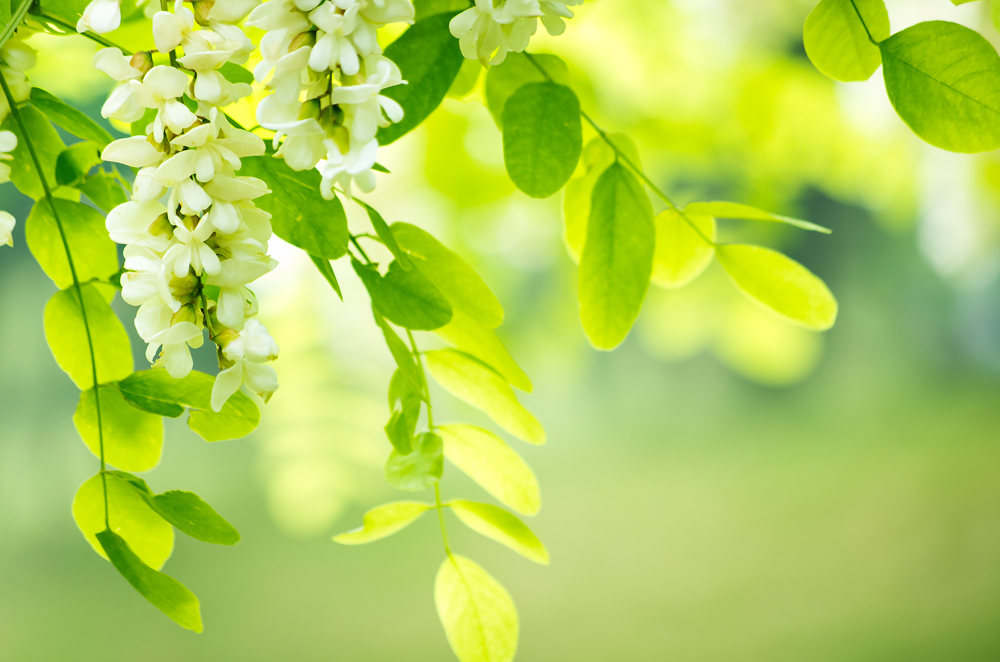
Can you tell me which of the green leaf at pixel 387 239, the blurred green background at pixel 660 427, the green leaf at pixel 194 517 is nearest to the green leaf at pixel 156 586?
A: the green leaf at pixel 194 517

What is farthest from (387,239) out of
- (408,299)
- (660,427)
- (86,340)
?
(660,427)

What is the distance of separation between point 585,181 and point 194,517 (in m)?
0.20

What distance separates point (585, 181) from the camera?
1.04ft

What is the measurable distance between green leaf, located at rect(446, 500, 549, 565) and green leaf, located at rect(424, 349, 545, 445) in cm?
3

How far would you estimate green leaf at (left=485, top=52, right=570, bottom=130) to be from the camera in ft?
0.94

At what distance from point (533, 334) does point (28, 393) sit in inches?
58.0

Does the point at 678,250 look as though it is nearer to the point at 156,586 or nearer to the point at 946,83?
the point at 946,83

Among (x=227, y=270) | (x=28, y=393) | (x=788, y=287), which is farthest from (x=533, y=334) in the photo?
(x=28, y=393)

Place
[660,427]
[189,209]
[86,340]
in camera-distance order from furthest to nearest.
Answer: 1. [660,427]
2. [86,340]
3. [189,209]

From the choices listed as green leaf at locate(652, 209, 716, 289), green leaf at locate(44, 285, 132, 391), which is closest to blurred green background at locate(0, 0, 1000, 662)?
green leaf at locate(652, 209, 716, 289)

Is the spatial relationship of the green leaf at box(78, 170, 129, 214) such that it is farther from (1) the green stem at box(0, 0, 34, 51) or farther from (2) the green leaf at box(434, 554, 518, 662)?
(2) the green leaf at box(434, 554, 518, 662)

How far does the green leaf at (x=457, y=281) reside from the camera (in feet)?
0.88

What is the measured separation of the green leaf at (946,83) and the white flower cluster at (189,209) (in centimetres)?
20

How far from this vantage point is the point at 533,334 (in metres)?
1.07
